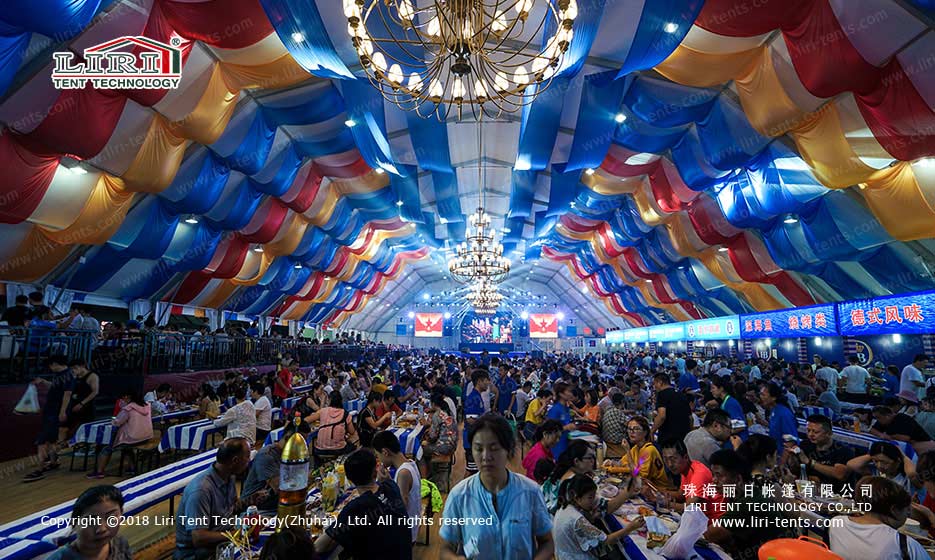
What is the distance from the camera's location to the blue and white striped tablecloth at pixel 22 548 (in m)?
2.03

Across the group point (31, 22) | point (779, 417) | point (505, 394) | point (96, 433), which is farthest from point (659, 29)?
point (96, 433)

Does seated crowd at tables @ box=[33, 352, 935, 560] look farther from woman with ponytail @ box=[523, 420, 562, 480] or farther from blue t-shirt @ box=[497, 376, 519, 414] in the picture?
blue t-shirt @ box=[497, 376, 519, 414]

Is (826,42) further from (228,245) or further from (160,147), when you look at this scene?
(228,245)

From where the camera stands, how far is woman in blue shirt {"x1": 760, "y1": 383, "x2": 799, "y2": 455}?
3.94 m

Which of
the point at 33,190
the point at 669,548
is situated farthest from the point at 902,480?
the point at 33,190

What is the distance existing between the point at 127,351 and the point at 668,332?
18178 millimetres

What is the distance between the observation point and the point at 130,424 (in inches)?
197

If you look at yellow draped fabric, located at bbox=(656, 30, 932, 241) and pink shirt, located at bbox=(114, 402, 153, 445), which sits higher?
yellow draped fabric, located at bbox=(656, 30, 932, 241)

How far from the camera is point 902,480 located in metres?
3.06

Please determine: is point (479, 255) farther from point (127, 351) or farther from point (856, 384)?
point (856, 384)

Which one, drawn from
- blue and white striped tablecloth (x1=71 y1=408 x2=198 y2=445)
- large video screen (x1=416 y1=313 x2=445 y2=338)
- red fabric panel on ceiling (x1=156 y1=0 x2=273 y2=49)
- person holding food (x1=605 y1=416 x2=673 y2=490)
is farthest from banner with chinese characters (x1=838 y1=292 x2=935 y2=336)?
large video screen (x1=416 y1=313 x2=445 y2=338)

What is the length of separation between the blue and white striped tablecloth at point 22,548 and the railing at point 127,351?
15.6 feet

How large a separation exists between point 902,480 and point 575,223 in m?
11.6

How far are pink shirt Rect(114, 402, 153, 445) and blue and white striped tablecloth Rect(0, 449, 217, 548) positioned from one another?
1.20 metres
